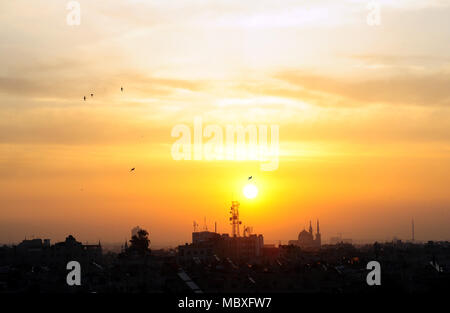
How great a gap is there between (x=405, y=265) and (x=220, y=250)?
5620 centimetres

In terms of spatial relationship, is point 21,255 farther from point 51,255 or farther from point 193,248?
point 193,248

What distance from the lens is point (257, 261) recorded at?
165125 millimetres

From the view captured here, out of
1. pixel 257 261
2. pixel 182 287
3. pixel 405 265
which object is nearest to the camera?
pixel 182 287
